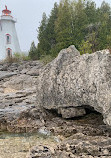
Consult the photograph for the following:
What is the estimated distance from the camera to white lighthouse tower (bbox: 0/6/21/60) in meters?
42.8

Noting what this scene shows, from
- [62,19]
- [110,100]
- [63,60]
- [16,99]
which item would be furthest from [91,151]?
[62,19]

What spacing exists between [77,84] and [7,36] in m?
40.2

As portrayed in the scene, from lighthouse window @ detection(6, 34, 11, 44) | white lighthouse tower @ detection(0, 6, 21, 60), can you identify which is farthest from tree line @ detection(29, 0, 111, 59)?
lighthouse window @ detection(6, 34, 11, 44)

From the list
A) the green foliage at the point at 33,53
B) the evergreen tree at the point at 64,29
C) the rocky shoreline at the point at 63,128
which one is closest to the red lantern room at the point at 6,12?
the green foliage at the point at 33,53

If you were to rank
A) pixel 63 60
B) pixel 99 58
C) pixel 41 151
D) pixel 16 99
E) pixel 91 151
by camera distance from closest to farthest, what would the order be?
1. pixel 91 151
2. pixel 41 151
3. pixel 99 58
4. pixel 63 60
5. pixel 16 99

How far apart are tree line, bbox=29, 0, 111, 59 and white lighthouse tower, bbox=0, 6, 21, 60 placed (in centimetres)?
734

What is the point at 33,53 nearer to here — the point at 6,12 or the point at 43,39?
the point at 43,39

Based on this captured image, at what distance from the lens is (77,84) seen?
6906 millimetres

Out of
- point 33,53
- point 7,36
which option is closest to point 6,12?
point 7,36

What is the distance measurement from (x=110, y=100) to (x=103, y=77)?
0.76 m

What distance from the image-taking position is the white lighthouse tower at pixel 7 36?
4284cm

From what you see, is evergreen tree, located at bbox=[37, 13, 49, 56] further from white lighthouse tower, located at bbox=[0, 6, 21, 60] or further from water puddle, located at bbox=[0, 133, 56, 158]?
water puddle, located at bbox=[0, 133, 56, 158]

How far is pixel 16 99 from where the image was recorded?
11773 mm

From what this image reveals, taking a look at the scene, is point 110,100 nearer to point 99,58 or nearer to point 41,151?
point 99,58
